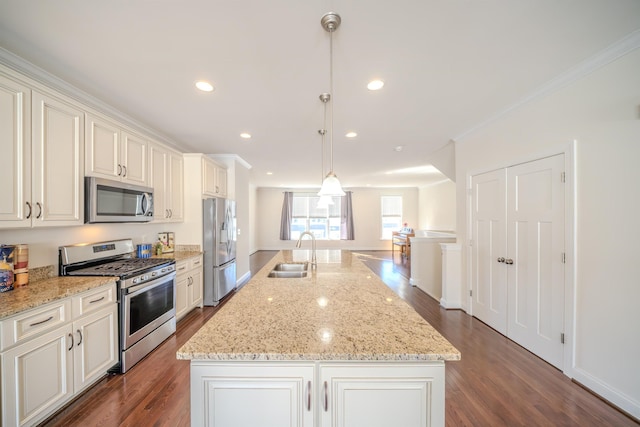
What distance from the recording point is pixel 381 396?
0.95 meters

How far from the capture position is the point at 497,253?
2793 millimetres

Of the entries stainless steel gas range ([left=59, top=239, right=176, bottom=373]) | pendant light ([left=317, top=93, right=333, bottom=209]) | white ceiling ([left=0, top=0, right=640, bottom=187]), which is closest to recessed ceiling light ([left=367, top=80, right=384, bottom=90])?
white ceiling ([left=0, top=0, right=640, bottom=187])

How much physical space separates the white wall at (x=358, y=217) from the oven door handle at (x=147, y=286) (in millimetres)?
6108

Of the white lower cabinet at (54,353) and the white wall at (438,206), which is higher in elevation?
the white wall at (438,206)

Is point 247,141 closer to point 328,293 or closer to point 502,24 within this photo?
point 328,293

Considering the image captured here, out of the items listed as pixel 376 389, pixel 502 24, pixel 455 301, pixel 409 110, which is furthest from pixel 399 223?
pixel 376 389

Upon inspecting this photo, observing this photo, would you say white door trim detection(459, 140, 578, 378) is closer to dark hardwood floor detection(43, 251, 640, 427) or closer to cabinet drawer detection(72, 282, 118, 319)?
dark hardwood floor detection(43, 251, 640, 427)

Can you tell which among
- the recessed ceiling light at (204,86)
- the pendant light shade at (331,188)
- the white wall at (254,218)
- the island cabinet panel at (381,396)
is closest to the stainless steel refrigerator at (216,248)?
the recessed ceiling light at (204,86)

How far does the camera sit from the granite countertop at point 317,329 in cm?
93

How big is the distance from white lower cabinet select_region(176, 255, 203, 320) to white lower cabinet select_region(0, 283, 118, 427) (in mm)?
965

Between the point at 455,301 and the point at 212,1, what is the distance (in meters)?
4.17

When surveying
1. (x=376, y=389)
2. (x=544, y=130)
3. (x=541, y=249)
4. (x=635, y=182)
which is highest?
(x=544, y=130)

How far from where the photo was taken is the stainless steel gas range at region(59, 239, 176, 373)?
209cm

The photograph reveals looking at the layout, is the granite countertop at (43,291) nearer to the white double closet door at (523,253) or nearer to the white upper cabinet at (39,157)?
the white upper cabinet at (39,157)
